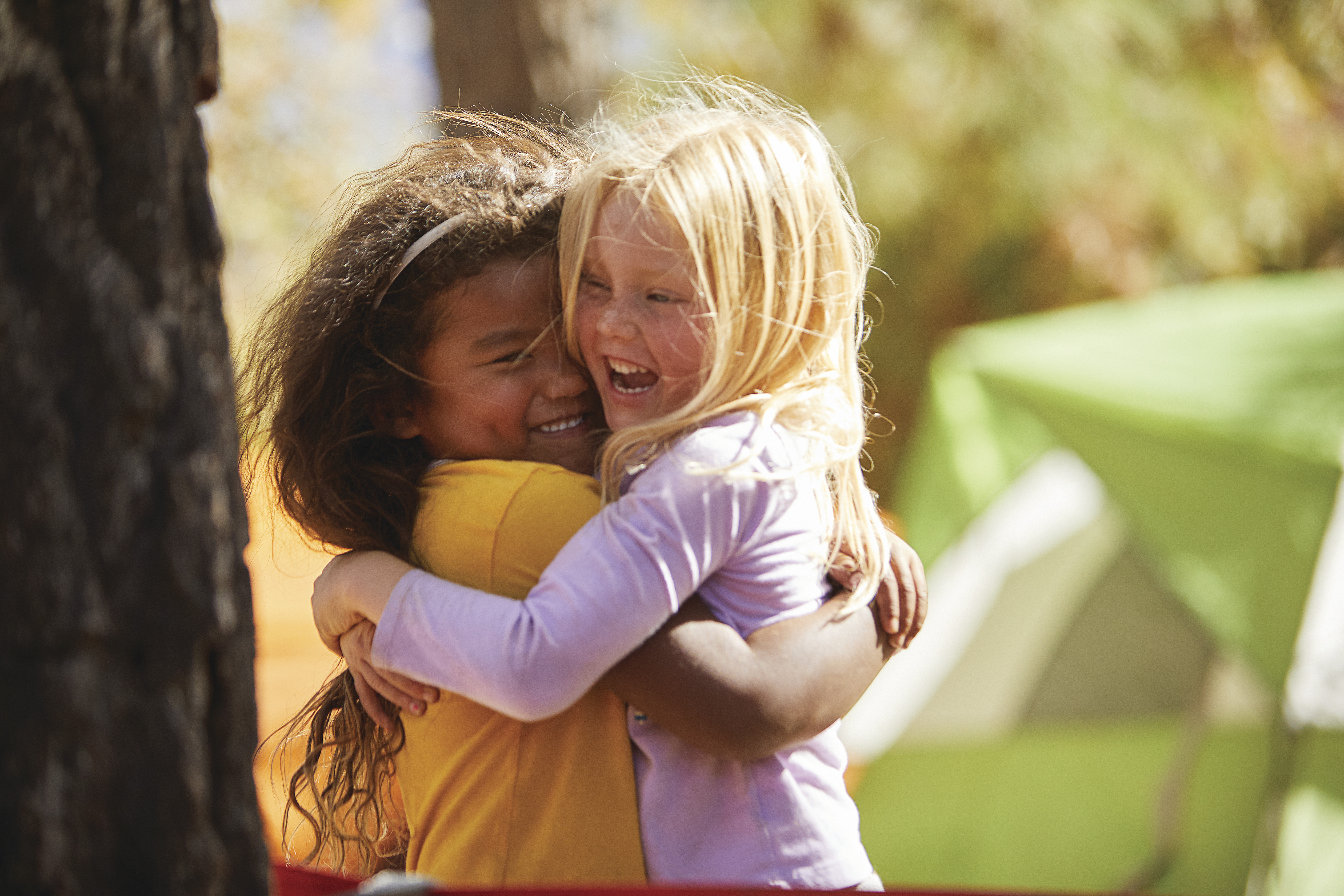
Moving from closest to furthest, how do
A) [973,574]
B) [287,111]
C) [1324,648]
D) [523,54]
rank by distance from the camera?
[1324,648] → [523,54] → [973,574] → [287,111]

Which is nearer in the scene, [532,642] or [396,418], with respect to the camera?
[532,642]

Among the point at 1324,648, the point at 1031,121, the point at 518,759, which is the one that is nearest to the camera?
the point at 518,759

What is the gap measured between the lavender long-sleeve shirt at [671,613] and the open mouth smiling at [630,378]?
4.4 inches

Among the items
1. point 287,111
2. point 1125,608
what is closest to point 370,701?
point 1125,608

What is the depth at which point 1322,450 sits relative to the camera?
2695 millimetres

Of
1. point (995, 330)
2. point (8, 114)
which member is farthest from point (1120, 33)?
point (8, 114)

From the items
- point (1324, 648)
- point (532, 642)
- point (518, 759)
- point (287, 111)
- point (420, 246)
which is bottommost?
point (1324, 648)

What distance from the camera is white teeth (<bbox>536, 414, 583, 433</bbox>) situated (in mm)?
1196

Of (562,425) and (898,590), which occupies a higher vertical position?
(562,425)

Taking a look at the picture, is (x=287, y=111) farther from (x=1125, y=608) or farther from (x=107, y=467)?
(x=107, y=467)

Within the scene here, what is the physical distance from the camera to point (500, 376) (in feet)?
3.76

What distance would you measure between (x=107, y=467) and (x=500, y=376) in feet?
1.71

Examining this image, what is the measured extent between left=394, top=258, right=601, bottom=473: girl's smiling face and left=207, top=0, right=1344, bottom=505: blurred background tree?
99.0 inches

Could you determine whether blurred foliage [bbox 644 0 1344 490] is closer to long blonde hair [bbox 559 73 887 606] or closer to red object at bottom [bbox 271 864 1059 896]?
long blonde hair [bbox 559 73 887 606]
